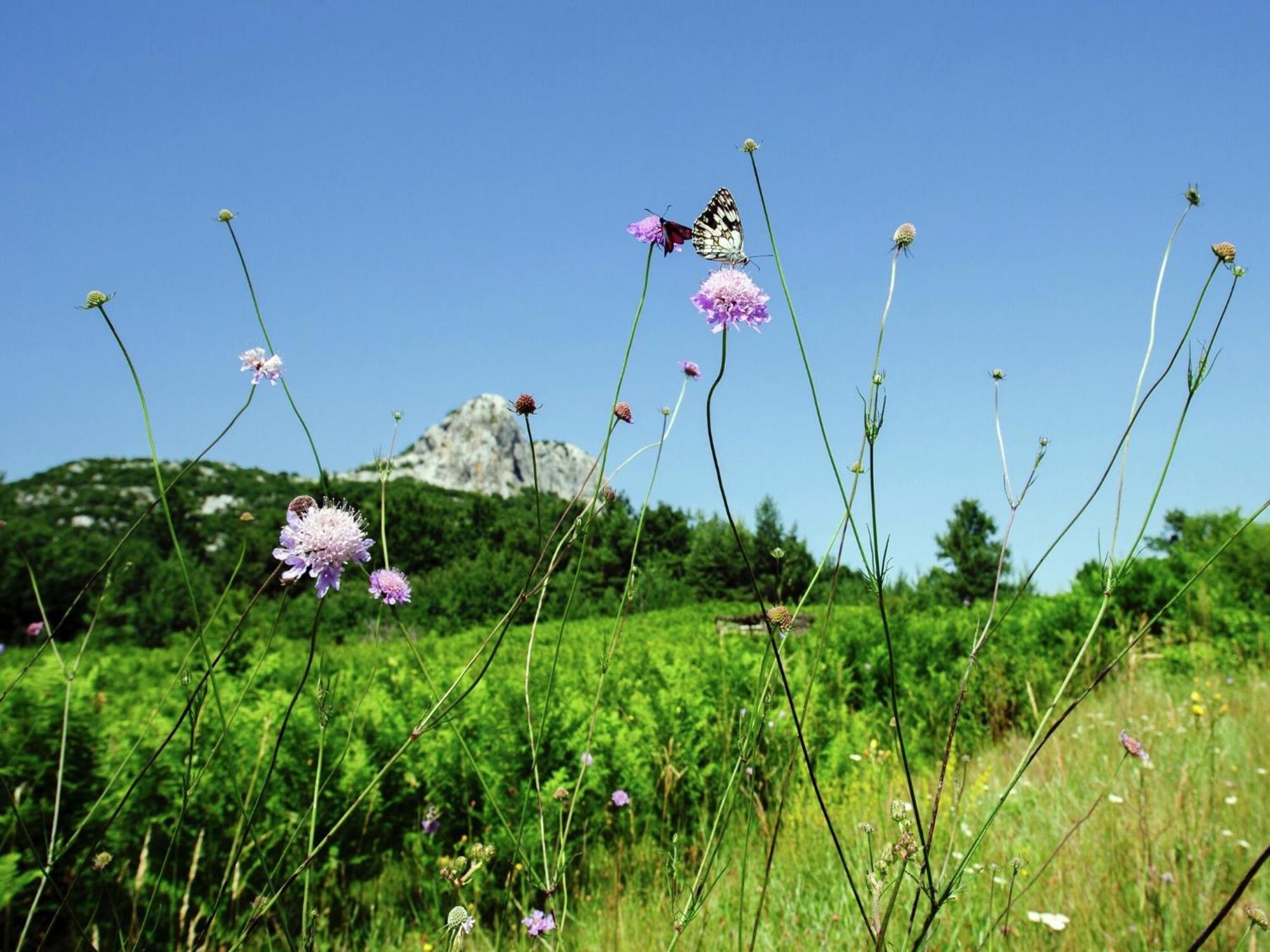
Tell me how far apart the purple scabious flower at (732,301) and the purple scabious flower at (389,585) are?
2.98 ft

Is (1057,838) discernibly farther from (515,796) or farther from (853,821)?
(515,796)

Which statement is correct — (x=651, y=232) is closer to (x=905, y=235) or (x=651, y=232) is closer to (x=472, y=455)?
(x=905, y=235)

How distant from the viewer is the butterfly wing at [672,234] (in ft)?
5.69

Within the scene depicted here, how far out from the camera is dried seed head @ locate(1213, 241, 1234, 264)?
158 cm

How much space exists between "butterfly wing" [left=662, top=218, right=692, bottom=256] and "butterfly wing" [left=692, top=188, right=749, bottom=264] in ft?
0.18

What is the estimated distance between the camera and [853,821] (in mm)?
3850

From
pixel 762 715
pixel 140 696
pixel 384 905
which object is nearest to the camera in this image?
pixel 762 715

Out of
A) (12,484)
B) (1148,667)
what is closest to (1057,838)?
(1148,667)

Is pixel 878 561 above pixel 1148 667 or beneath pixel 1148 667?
above

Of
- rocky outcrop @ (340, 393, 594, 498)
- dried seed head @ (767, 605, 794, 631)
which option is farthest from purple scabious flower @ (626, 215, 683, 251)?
rocky outcrop @ (340, 393, 594, 498)

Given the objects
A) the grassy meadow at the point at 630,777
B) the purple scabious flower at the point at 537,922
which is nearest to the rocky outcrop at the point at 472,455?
the grassy meadow at the point at 630,777

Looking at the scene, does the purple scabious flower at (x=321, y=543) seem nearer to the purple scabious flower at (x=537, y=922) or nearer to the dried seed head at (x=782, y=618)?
the dried seed head at (x=782, y=618)

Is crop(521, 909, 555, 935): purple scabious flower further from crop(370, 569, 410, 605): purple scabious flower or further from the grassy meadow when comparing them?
crop(370, 569, 410, 605): purple scabious flower

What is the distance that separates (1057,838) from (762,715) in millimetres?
2731
